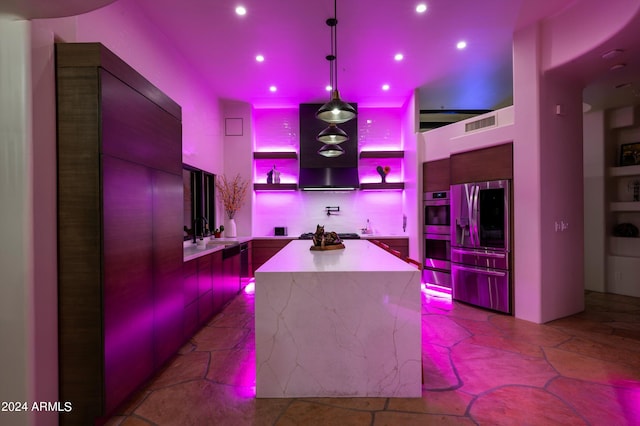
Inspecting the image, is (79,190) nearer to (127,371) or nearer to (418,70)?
(127,371)

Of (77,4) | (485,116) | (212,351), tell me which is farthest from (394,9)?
(212,351)

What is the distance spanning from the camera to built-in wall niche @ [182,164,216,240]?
4.09 metres

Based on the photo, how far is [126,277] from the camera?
1.90m

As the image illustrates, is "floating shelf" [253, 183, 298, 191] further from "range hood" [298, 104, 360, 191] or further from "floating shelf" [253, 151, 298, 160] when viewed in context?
"floating shelf" [253, 151, 298, 160]

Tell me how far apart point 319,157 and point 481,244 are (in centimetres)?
313

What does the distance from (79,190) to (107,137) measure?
358mm

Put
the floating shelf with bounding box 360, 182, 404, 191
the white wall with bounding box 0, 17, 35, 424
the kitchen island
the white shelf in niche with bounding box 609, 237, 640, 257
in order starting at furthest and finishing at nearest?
the floating shelf with bounding box 360, 182, 404, 191 < the white shelf in niche with bounding box 609, 237, 640, 257 < the kitchen island < the white wall with bounding box 0, 17, 35, 424

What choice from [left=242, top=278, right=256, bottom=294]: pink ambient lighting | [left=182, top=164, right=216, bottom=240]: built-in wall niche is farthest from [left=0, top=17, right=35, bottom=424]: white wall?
[left=242, top=278, right=256, bottom=294]: pink ambient lighting

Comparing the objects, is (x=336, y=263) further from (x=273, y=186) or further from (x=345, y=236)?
(x=273, y=186)

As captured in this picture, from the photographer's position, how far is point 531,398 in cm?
196

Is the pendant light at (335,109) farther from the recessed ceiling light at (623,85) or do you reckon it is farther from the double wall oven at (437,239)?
the recessed ceiling light at (623,85)

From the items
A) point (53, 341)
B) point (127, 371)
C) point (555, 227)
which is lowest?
point (127, 371)

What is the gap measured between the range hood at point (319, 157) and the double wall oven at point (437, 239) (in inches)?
56.1

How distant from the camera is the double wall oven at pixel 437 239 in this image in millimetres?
4520
